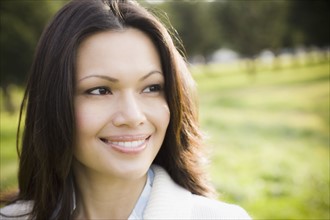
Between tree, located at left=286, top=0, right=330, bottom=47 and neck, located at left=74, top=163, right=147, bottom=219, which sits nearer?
neck, located at left=74, top=163, right=147, bottom=219

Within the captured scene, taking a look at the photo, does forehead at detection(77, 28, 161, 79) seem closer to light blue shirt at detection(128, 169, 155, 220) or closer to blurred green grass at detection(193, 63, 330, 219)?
light blue shirt at detection(128, 169, 155, 220)

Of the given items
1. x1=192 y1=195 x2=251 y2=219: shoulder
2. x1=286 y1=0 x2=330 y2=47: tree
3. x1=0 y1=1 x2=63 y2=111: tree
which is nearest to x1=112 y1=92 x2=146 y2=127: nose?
x1=192 y1=195 x2=251 y2=219: shoulder

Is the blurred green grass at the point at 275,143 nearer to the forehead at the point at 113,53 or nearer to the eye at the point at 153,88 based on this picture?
the eye at the point at 153,88

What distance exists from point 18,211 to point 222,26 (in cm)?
Answer: 837

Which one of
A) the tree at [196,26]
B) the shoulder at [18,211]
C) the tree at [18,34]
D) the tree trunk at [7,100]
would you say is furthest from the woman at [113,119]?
the tree at [196,26]

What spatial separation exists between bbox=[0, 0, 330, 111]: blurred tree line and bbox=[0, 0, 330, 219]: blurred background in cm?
1

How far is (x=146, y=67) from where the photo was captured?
1653 mm

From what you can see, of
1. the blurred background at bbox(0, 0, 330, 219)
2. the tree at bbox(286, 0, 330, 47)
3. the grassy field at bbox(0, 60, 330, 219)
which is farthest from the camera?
the tree at bbox(286, 0, 330, 47)

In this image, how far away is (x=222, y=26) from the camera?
971cm

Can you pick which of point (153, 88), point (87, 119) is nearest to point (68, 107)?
point (87, 119)

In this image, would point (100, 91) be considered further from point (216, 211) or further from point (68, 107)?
point (216, 211)

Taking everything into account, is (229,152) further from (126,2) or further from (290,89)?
(126,2)

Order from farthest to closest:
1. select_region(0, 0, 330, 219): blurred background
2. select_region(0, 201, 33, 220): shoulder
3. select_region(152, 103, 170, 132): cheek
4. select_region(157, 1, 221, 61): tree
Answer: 1. select_region(157, 1, 221, 61): tree
2. select_region(0, 0, 330, 219): blurred background
3. select_region(0, 201, 33, 220): shoulder
4. select_region(152, 103, 170, 132): cheek

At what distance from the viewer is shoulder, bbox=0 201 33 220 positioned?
2.11 m
